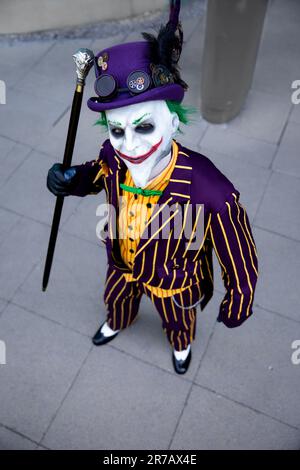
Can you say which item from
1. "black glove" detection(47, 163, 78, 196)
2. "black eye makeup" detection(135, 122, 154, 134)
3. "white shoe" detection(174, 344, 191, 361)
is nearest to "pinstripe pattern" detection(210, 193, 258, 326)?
"black eye makeup" detection(135, 122, 154, 134)

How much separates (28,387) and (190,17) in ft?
13.9

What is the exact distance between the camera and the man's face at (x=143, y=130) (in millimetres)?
1633

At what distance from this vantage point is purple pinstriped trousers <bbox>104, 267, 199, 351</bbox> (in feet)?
7.94

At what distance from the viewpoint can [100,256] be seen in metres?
3.39

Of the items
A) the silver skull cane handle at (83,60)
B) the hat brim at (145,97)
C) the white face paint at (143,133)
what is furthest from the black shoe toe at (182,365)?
the silver skull cane handle at (83,60)

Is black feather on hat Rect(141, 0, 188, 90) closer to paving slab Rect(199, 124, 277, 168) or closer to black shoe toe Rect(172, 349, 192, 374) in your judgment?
black shoe toe Rect(172, 349, 192, 374)

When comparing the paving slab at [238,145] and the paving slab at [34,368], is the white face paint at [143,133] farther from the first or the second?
the paving slab at [238,145]

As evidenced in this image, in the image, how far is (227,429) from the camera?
8.82ft

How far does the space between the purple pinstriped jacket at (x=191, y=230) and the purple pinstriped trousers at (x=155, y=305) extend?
192mm

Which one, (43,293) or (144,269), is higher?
(144,269)

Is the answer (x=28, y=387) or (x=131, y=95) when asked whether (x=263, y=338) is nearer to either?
(x=28, y=387)

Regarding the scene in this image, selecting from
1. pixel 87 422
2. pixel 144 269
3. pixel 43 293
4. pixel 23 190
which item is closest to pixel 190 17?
pixel 23 190
